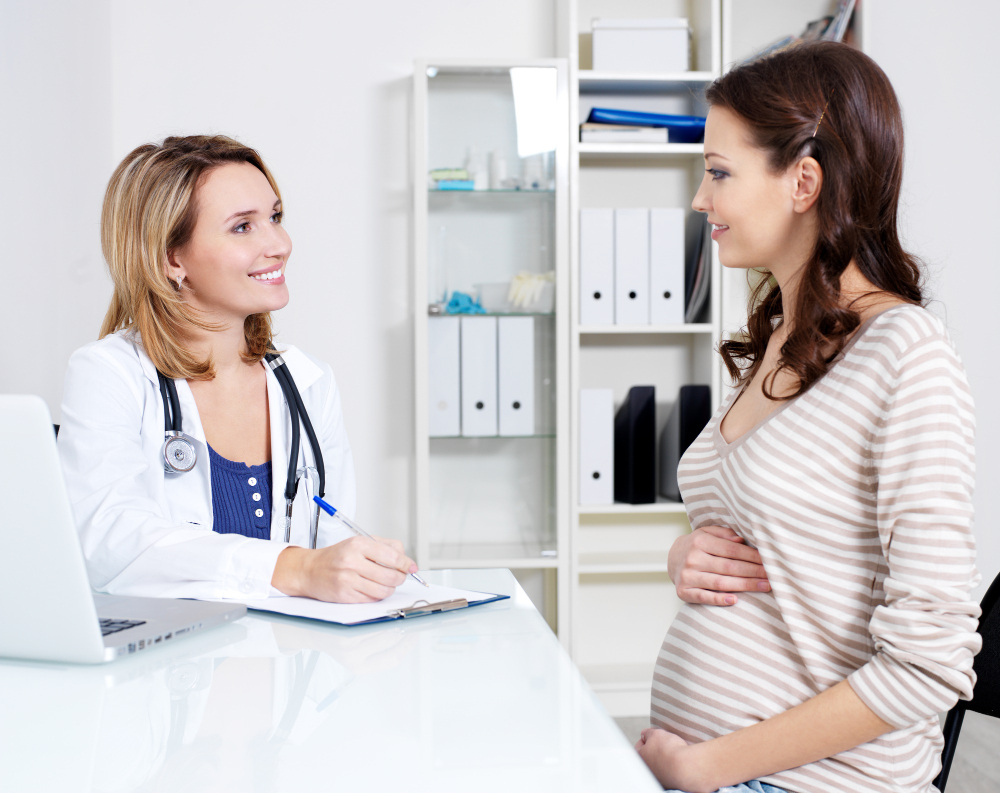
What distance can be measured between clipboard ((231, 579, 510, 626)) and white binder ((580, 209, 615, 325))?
66.6 inches

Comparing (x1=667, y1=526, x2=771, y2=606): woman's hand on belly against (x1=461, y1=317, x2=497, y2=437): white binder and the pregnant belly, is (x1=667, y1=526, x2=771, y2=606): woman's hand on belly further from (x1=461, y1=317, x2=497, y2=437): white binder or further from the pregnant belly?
(x1=461, y1=317, x2=497, y2=437): white binder

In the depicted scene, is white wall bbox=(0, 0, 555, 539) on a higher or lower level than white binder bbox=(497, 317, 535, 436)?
higher

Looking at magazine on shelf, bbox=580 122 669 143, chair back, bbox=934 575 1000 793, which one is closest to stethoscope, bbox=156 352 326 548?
chair back, bbox=934 575 1000 793

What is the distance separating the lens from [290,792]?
1.89ft

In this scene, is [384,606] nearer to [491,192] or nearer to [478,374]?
[478,374]

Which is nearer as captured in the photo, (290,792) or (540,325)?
(290,792)

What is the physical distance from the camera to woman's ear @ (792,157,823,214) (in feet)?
3.28

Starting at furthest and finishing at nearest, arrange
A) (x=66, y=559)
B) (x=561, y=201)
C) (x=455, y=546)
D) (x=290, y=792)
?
1. (x=455, y=546)
2. (x=561, y=201)
3. (x=66, y=559)
4. (x=290, y=792)

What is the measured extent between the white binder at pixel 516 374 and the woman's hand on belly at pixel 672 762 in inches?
69.0

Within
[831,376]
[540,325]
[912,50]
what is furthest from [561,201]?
[831,376]

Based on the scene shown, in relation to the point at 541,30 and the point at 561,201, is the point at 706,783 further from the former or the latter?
the point at 541,30

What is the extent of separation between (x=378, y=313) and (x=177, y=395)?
1.44 meters

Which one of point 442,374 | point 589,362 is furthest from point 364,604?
point 589,362

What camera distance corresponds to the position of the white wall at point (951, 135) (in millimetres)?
2924
